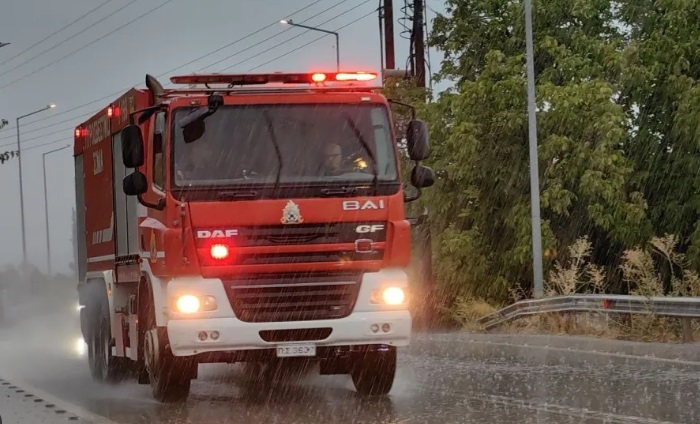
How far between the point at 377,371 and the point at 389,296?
47.0 inches

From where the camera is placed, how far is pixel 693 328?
16.0 m

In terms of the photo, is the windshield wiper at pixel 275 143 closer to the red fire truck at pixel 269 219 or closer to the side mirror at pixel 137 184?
the red fire truck at pixel 269 219

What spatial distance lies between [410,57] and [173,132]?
22205 millimetres

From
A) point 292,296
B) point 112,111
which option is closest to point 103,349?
point 112,111

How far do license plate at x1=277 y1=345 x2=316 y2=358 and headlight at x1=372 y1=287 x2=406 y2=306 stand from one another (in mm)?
710

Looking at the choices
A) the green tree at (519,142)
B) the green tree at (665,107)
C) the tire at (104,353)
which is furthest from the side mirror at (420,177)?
the green tree at (665,107)

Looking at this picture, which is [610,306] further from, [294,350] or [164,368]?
[164,368]

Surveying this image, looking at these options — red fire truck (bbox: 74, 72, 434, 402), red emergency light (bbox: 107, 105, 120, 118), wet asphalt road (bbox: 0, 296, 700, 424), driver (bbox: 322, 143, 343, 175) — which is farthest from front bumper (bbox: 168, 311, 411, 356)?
red emergency light (bbox: 107, 105, 120, 118)

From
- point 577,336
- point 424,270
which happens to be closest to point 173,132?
point 577,336

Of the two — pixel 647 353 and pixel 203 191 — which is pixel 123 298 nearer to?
pixel 203 191

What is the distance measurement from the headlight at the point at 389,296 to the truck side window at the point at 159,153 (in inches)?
83.0

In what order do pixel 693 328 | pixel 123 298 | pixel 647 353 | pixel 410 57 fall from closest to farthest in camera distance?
pixel 123 298 < pixel 647 353 < pixel 693 328 < pixel 410 57

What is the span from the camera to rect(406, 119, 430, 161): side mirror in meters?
11.4

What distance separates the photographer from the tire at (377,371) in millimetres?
11797
